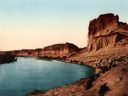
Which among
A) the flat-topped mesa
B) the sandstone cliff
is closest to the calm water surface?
the sandstone cliff

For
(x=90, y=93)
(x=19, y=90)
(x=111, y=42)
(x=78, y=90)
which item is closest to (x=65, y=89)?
(x=78, y=90)

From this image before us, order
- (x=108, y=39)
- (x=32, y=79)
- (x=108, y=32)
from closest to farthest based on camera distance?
(x=32, y=79), (x=108, y=39), (x=108, y=32)

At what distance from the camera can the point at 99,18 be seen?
197 m

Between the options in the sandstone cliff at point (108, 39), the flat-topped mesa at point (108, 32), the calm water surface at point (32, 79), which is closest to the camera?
the calm water surface at point (32, 79)

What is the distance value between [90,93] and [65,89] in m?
5.77

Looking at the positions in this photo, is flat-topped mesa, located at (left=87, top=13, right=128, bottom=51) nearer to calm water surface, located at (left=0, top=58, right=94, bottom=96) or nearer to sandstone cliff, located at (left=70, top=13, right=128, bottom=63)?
sandstone cliff, located at (left=70, top=13, right=128, bottom=63)

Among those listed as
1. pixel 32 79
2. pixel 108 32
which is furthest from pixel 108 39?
pixel 32 79

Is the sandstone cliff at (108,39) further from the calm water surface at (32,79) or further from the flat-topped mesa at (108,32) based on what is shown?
the calm water surface at (32,79)

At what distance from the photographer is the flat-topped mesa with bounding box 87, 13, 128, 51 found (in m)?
154

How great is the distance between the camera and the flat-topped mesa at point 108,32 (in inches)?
6058

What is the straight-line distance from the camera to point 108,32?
175 metres

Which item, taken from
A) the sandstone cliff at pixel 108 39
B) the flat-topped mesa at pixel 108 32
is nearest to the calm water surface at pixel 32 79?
the sandstone cliff at pixel 108 39

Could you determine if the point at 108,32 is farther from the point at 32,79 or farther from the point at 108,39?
the point at 32,79

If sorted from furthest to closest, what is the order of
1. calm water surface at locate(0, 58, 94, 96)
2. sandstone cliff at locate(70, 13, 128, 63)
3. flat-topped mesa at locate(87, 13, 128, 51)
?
flat-topped mesa at locate(87, 13, 128, 51), sandstone cliff at locate(70, 13, 128, 63), calm water surface at locate(0, 58, 94, 96)
